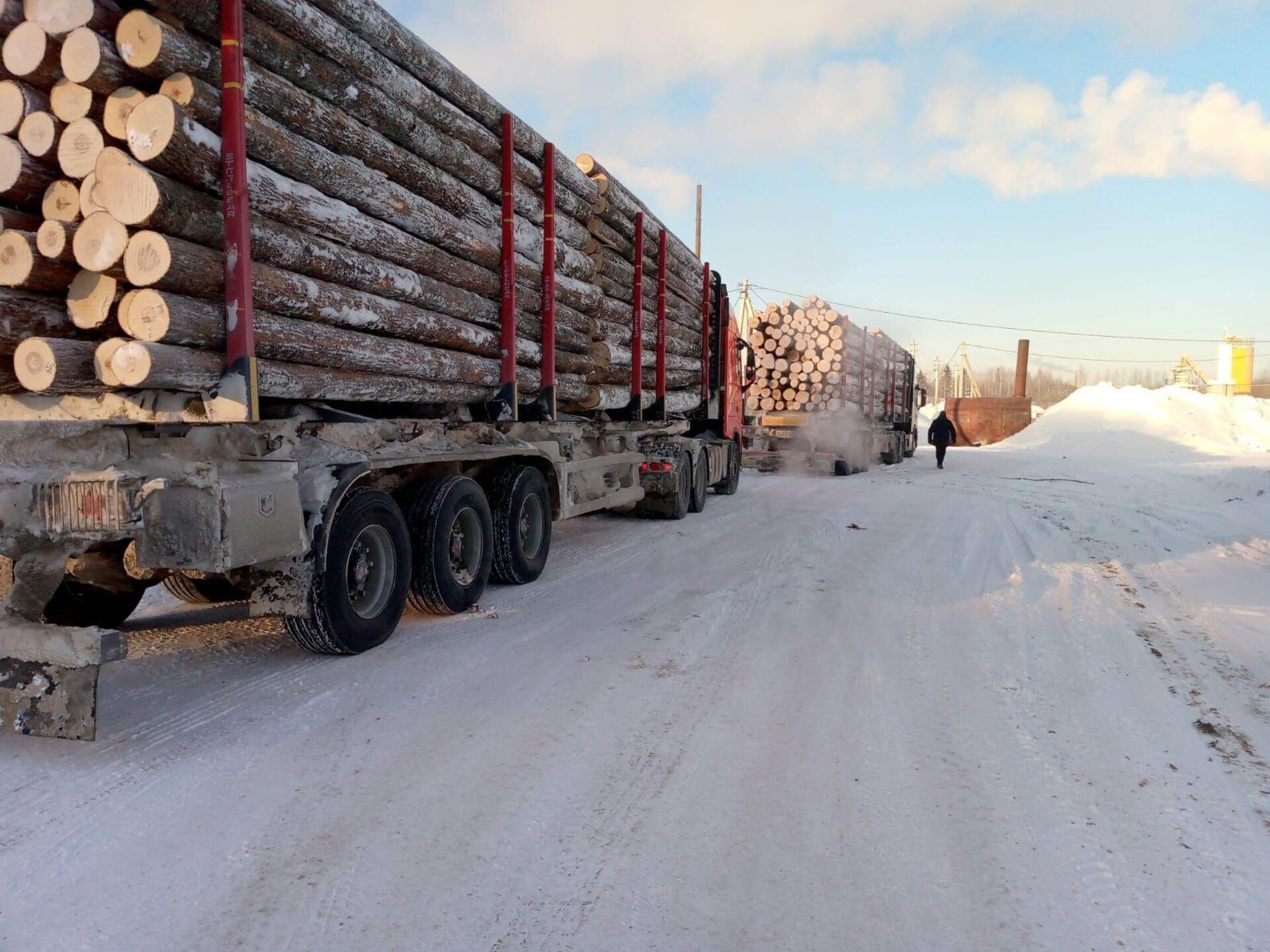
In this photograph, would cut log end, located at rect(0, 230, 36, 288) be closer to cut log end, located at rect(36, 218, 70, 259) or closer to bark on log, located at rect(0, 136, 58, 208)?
cut log end, located at rect(36, 218, 70, 259)

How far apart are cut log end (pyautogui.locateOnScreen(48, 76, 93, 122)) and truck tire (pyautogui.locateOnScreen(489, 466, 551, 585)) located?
3.52 metres

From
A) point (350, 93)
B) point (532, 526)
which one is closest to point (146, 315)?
point (350, 93)

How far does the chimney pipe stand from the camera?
129 ft

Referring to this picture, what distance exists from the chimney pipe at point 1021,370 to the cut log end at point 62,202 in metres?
41.3

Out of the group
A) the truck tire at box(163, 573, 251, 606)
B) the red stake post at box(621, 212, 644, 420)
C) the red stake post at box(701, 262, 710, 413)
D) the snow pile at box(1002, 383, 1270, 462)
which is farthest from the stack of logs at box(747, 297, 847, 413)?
the truck tire at box(163, 573, 251, 606)

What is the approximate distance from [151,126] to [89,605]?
291 cm

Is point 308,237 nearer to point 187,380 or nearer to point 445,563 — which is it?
point 187,380

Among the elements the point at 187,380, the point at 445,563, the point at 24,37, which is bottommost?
the point at 445,563

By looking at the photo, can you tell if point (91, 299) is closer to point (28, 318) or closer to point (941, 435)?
point (28, 318)

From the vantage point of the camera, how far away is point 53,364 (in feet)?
12.1

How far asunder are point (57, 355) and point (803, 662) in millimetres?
4101

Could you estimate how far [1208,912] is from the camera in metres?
2.42

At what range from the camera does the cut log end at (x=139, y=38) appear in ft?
11.6

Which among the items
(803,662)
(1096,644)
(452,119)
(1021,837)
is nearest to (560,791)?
(1021,837)
